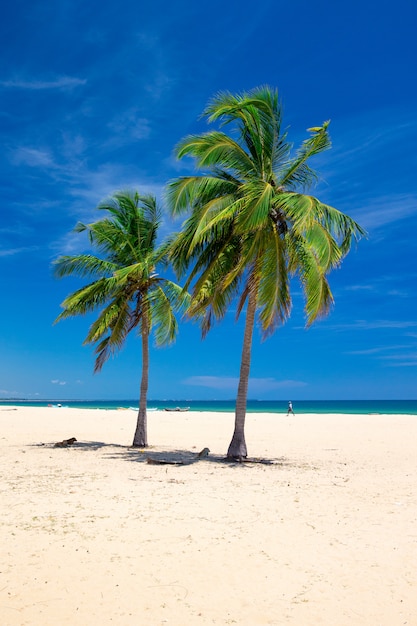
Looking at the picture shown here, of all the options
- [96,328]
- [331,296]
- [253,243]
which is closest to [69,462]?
[96,328]

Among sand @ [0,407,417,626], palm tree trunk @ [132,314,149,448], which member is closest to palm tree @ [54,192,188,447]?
palm tree trunk @ [132,314,149,448]

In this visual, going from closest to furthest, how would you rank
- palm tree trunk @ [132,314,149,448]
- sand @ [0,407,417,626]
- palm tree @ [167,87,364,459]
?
sand @ [0,407,417,626], palm tree @ [167,87,364,459], palm tree trunk @ [132,314,149,448]

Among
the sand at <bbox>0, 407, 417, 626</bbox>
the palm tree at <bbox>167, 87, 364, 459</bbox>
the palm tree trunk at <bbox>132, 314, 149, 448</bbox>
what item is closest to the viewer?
the sand at <bbox>0, 407, 417, 626</bbox>

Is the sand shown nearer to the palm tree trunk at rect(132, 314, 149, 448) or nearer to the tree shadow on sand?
the tree shadow on sand

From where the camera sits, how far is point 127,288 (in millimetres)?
18000

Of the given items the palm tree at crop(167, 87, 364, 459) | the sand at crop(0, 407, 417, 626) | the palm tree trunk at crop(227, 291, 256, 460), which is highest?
the palm tree at crop(167, 87, 364, 459)

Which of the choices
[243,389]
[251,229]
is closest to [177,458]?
[243,389]

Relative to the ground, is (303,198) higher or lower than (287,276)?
higher

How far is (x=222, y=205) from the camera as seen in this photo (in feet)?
44.9

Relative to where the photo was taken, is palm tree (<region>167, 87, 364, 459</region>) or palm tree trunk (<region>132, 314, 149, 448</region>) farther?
palm tree trunk (<region>132, 314, 149, 448</region>)

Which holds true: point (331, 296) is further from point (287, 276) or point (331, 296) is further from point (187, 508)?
point (187, 508)

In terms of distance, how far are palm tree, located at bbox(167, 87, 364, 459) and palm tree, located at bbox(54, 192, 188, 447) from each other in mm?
2851

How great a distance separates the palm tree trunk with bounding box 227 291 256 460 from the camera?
14.1m

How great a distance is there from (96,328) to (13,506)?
9.99m
